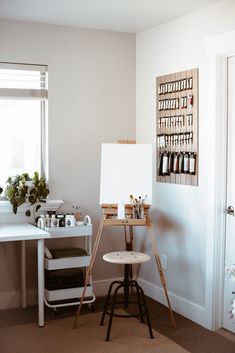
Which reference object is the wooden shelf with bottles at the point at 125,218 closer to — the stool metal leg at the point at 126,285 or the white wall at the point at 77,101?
the stool metal leg at the point at 126,285

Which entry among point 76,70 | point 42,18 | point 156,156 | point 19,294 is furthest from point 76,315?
point 42,18

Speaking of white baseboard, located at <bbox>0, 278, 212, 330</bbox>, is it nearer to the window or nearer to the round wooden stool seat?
the round wooden stool seat

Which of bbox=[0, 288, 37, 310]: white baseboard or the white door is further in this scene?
bbox=[0, 288, 37, 310]: white baseboard

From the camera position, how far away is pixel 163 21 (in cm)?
446

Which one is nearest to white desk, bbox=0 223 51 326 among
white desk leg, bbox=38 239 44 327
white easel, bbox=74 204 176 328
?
white desk leg, bbox=38 239 44 327

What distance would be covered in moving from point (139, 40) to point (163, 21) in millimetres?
507

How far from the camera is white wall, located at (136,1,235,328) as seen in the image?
4.02 meters

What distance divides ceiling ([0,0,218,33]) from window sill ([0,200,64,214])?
1.61m

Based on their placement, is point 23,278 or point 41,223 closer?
point 41,223

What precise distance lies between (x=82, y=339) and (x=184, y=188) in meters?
1.48

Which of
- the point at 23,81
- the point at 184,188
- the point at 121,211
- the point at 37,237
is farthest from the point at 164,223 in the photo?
the point at 23,81

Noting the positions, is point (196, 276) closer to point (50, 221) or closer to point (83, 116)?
point (50, 221)

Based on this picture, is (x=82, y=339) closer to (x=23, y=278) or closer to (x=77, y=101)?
(x=23, y=278)

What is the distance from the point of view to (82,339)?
3.84 metres
